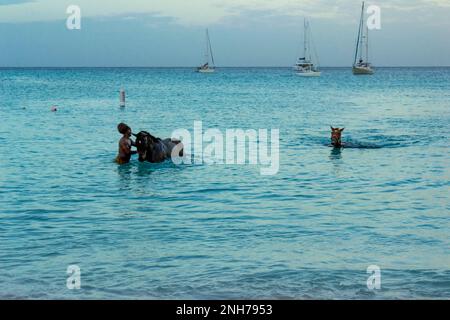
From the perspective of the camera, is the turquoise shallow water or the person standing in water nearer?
the turquoise shallow water

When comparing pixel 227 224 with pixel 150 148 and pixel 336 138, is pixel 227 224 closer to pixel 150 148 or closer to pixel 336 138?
pixel 150 148

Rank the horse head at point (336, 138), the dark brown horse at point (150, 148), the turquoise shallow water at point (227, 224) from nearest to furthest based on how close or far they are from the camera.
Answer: the turquoise shallow water at point (227, 224) → the dark brown horse at point (150, 148) → the horse head at point (336, 138)

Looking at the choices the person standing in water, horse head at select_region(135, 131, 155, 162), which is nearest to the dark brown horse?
horse head at select_region(135, 131, 155, 162)

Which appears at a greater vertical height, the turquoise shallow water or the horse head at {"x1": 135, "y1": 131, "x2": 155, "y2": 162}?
the horse head at {"x1": 135, "y1": 131, "x2": 155, "y2": 162}

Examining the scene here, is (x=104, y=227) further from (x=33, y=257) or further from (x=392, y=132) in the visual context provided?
(x=392, y=132)

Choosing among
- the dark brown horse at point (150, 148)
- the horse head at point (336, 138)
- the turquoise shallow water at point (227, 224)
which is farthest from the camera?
the horse head at point (336, 138)

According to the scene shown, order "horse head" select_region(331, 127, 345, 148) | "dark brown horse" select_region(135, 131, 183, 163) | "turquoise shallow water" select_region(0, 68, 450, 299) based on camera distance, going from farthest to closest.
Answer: "horse head" select_region(331, 127, 345, 148)
"dark brown horse" select_region(135, 131, 183, 163)
"turquoise shallow water" select_region(0, 68, 450, 299)

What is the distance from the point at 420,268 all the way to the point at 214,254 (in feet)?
11.7

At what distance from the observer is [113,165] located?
24781 mm

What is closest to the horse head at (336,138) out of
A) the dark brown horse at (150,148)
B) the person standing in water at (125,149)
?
the dark brown horse at (150,148)

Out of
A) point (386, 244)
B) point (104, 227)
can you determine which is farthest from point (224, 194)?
point (386, 244)

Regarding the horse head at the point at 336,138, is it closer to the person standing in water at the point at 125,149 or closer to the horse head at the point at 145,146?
the horse head at the point at 145,146

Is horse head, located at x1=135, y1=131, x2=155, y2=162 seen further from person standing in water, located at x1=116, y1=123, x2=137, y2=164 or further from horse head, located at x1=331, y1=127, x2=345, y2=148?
horse head, located at x1=331, y1=127, x2=345, y2=148
